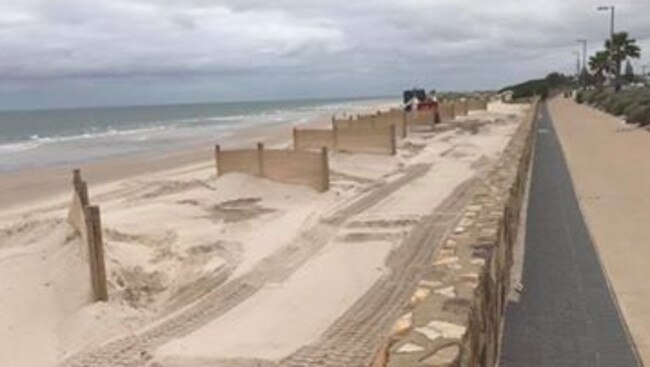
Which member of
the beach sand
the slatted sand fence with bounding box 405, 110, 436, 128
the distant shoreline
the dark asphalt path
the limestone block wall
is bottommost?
the limestone block wall

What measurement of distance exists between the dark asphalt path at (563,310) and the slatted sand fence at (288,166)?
618 centimetres

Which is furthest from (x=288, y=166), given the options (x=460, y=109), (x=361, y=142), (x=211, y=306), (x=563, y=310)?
(x=460, y=109)

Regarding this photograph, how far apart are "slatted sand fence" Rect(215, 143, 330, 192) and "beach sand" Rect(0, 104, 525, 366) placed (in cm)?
27

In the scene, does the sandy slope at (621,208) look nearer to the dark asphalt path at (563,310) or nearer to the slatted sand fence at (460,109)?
the dark asphalt path at (563,310)

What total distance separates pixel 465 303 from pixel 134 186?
→ 18.0 meters

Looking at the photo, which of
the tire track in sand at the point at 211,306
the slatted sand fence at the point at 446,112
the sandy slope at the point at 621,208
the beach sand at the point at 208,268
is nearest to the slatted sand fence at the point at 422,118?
the slatted sand fence at the point at 446,112

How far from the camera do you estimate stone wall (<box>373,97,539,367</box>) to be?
3332 millimetres

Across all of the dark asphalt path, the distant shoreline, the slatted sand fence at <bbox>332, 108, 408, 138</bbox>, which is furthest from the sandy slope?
the distant shoreline

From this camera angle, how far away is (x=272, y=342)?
277 inches

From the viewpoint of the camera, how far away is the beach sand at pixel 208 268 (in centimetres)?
733

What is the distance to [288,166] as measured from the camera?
16562mm

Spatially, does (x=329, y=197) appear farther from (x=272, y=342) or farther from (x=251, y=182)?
(x=272, y=342)

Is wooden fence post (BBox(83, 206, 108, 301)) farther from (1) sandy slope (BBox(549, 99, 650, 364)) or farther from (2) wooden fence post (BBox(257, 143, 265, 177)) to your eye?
(2) wooden fence post (BBox(257, 143, 265, 177))

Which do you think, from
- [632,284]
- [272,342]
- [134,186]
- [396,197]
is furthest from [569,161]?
[272,342]
